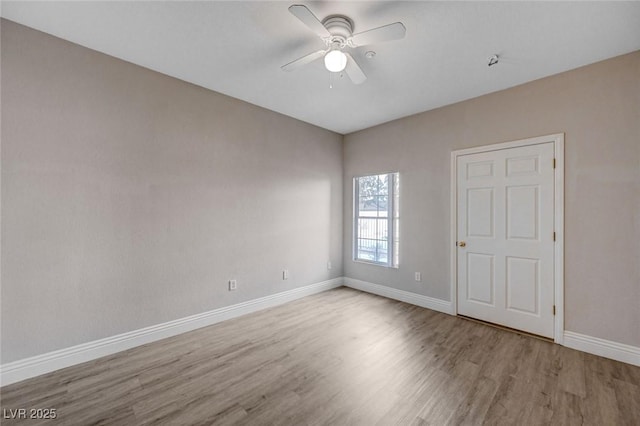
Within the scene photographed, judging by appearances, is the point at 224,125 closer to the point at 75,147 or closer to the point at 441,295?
the point at 75,147

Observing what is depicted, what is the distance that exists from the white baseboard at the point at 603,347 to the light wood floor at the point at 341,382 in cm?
9

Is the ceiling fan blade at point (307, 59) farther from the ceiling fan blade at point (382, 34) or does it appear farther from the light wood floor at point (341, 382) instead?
the light wood floor at point (341, 382)

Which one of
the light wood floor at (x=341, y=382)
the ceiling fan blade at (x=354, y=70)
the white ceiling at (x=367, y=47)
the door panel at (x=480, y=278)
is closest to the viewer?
the light wood floor at (x=341, y=382)

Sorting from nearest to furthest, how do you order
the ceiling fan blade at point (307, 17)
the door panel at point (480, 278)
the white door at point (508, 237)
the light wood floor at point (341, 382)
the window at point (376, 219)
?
the ceiling fan blade at point (307, 17)
the light wood floor at point (341, 382)
the white door at point (508, 237)
the door panel at point (480, 278)
the window at point (376, 219)

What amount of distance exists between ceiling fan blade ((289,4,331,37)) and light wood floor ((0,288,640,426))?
256cm

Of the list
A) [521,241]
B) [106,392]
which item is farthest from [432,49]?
[106,392]

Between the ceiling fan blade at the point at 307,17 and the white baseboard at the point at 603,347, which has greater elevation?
the ceiling fan blade at the point at 307,17

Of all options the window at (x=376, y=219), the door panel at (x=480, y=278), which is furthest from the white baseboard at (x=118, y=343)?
the door panel at (x=480, y=278)

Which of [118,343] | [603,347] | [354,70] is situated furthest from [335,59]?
[603,347]

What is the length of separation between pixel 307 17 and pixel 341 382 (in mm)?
2614

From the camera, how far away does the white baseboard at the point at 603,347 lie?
233 centimetres

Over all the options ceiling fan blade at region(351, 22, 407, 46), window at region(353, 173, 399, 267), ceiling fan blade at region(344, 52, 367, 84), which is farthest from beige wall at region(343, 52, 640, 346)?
ceiling fan blade at region(351, 22, 407, 46)

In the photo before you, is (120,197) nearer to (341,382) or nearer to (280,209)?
(280,209)

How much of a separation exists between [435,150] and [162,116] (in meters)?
3.36
